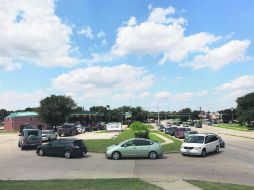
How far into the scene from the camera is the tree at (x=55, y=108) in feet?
335

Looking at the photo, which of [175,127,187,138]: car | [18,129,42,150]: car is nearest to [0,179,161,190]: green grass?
[18,129,42,150]: car

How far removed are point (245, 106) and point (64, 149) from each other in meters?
107

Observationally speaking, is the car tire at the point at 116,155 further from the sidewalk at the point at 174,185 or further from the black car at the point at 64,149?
the sidewalk at the point at 174,185

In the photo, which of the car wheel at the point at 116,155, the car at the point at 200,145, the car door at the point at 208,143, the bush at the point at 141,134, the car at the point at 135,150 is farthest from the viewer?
the bush at the point at 141,134

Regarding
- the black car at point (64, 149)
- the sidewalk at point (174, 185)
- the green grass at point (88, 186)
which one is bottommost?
the sidewalk at point (174, 185)

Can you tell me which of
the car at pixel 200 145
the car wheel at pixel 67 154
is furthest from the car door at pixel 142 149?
the car wheel at pixel 67 154

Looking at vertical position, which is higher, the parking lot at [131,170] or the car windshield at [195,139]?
the car windshield at [195,139]

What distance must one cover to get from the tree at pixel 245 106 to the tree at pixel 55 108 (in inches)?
1896

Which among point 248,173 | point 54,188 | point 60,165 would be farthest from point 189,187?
point 60,165

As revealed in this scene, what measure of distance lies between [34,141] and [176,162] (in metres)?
17.0

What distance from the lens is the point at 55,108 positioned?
335 ft

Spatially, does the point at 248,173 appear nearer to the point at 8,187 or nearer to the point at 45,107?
the point at 8,187

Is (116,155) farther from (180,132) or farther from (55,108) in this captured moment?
(55,108)

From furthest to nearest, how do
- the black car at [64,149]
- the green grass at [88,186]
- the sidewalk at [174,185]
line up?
1. the black car at [64,149]
2. the sidewalk at [174,185]
3. the green grass at [88,186]
